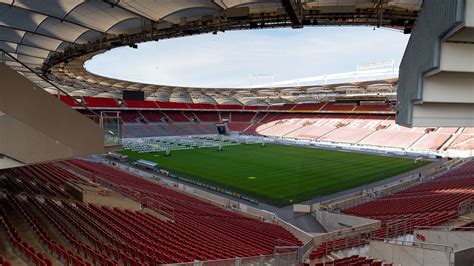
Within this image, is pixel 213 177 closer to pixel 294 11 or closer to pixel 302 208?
pixel 302 208

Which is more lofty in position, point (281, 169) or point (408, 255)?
point (408, 255)

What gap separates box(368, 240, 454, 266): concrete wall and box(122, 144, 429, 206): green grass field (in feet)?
35.7

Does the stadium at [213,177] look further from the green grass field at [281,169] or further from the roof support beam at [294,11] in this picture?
the green grass field at [281,169]

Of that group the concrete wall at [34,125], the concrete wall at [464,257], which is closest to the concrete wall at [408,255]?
the concrete wall at [464,257]

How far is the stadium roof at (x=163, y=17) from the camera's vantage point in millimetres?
13406

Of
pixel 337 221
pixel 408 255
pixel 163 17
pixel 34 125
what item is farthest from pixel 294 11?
pixel 34 125

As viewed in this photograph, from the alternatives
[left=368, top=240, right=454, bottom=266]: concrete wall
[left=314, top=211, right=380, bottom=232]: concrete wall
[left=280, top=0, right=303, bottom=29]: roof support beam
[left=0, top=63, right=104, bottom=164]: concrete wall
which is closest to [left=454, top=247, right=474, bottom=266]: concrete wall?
[left=368, top=240, right=454, bottom=266]: concrete wall

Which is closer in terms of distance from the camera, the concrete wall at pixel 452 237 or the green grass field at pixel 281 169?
the concrete wall at pixel 452 237

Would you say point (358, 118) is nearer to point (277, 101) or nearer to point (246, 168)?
point (277, 101)

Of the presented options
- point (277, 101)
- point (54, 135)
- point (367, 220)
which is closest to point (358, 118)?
point (277, 101)

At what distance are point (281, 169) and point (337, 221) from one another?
602 inches

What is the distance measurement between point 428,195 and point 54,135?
56.0 ft

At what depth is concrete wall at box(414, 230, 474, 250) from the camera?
27.7 feet

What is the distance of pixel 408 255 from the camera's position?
824 cm
